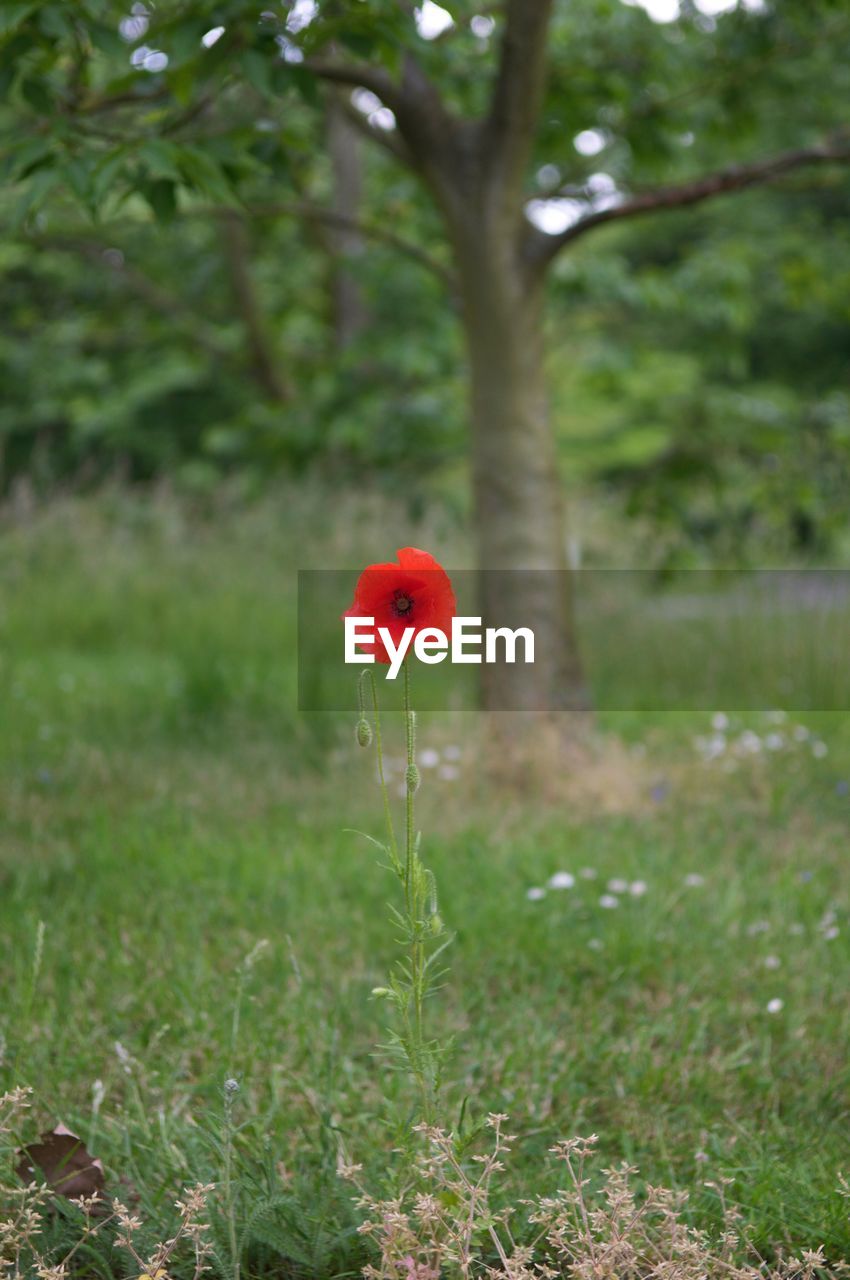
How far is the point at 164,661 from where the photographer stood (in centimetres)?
725

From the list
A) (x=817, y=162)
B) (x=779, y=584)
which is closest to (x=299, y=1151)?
(x=817, y=162)

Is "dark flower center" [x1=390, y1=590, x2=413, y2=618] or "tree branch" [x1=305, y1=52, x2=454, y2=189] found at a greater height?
"tree branch" [x1=305, y1=52, x2=454, y2=189]

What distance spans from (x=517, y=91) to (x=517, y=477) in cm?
139

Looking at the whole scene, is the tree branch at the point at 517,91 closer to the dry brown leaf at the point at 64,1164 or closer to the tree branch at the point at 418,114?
the tree branch at the point at 418,114

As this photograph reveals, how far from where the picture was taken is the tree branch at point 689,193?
15.9 feet

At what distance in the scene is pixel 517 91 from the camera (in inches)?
184

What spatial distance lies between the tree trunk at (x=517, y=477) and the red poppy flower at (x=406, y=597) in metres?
3.33

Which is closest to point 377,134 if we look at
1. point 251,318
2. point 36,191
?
point 36,191

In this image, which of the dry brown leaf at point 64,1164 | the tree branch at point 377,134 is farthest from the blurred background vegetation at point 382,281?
the dry brown leaf at point 64,1164

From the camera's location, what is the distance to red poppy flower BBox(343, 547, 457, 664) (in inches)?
65.3

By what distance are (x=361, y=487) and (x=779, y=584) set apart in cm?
576

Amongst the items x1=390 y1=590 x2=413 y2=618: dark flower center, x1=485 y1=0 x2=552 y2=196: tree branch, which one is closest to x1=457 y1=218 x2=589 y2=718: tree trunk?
x1=485 y1=0 x2=552 y2=196: tree branch

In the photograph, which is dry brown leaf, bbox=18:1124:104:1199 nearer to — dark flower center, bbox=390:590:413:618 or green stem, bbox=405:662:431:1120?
green stem, bbox=405:662:431:1120

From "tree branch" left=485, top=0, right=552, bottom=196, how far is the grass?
218cm
